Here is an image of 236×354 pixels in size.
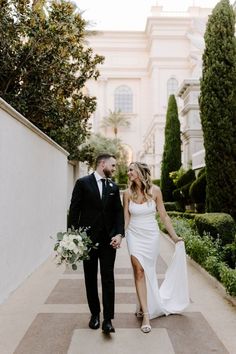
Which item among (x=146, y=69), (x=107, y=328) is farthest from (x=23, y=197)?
(x=146, y=69)

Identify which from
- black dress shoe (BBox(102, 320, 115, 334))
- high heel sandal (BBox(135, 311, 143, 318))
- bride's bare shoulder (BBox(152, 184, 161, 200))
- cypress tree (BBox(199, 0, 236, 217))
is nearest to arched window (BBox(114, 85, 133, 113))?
cypress tree (BBox(199, 0, 236, 217))

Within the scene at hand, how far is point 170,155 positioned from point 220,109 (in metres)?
10.1

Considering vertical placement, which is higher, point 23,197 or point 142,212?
point 23,197

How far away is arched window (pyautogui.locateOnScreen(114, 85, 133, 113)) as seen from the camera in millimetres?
52500

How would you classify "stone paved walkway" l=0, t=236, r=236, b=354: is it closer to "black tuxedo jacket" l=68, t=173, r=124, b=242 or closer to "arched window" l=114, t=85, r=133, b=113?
"black tuxedo jacket" l=68, t=173, r=124, b=242

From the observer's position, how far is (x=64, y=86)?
10.5 m

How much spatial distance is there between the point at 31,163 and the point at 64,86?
147 inches

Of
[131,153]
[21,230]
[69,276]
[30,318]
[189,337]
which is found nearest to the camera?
[189,337]

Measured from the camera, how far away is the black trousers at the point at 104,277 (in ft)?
14.1

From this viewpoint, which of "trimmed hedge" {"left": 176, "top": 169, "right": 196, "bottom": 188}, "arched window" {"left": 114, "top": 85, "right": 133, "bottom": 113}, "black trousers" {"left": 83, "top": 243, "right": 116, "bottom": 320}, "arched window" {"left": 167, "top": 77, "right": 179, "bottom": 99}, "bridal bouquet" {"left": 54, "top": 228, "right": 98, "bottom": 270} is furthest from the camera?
"arched window" {"left": 114, "top": 85, "right": 133, "bottom": 113}

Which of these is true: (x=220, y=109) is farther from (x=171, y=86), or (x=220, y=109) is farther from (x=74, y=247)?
(x=171, y=86)

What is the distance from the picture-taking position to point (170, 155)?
21328 mm

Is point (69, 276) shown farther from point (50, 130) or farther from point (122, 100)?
point (122, 100)

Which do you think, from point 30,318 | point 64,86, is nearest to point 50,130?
point 64,86
